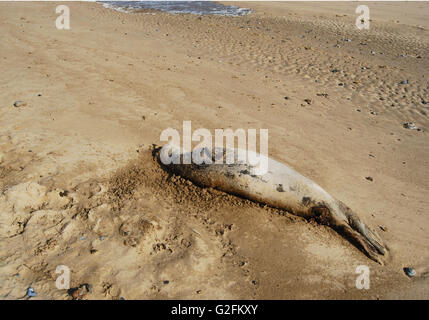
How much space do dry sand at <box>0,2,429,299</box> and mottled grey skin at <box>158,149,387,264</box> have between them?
13cm

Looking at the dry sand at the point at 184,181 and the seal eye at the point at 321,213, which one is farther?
the seal eye at the point at 321,213

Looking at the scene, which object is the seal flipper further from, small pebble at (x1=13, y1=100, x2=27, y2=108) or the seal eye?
small pebble at (x1=13, y1=100, x2=27, y2=108)

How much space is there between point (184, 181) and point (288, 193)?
1342 mm

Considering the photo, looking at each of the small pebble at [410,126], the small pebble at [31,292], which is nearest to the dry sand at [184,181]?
the small pebble at [31,292]

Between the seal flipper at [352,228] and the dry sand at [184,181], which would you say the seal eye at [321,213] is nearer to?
the seal flipper at [352,228]

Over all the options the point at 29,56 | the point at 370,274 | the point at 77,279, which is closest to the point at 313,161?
the point at 370,274

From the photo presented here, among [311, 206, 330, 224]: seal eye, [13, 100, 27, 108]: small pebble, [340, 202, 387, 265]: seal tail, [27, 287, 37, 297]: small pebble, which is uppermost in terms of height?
[13, 100, 27, 108]: small pebble

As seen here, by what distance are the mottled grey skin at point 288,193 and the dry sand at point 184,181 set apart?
0.43 feet

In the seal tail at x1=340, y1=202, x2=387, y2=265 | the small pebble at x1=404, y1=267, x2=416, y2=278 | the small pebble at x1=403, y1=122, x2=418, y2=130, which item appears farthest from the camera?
the small pebble at x1=403, y1=122, x2=418, y2=130

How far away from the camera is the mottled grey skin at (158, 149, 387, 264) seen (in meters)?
3.68

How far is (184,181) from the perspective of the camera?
4184 millimetres

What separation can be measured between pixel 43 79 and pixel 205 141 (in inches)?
167

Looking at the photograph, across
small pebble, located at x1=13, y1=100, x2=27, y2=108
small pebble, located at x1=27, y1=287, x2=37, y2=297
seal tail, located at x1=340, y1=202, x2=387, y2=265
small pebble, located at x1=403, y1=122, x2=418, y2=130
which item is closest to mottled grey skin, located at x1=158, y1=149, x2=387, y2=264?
seal tail, located at x1=340, y1=202, x2=387, y2=265

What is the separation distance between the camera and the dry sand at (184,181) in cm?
315
